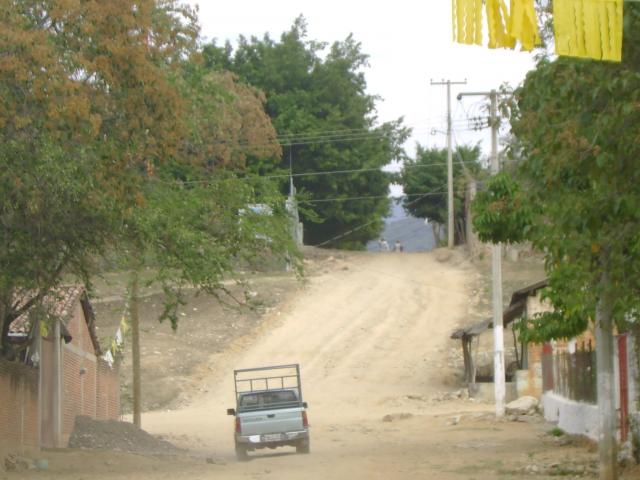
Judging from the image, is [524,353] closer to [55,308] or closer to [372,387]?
[372,387]

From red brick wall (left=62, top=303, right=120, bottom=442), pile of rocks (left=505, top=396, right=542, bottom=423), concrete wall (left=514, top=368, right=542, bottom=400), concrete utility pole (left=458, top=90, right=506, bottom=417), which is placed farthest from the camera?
concrete wall (left=514, top=368, right=542, bottom=400)

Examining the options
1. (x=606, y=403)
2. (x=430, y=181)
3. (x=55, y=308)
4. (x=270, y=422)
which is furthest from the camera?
(x=430, y=181)

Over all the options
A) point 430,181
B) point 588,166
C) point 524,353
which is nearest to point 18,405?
point 588,166

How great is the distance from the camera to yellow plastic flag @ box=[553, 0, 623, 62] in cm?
834

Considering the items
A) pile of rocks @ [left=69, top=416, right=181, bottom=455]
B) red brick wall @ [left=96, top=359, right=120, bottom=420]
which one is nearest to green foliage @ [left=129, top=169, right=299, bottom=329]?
pile of rocks @ [left=69, top=416, right=181, bottom=455]

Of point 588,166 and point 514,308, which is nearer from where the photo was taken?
point 588,166

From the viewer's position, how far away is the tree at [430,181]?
75.8 metres

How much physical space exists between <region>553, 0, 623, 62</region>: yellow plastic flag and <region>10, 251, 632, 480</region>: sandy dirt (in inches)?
413

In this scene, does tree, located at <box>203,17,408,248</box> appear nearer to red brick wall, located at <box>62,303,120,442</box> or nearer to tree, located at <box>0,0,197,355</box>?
red brick wall, located at <box>62,303,120,442</box>

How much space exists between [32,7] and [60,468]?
947 centimetres

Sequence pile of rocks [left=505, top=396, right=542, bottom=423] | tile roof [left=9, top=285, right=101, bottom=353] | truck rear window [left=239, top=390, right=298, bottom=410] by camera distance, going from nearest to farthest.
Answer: tile roof [left=9, top=285, right=101, bottom=353]
truck rear window [left=239, top=390, right=298, bottom=410]
pile of rocks [left=505, top=396, right=542, bottom=423]

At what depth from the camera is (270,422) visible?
83.0 feet

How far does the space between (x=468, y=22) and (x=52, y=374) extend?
66.1ft

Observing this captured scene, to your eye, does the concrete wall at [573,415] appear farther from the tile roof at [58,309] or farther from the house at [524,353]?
the tile roof at [58,309]
